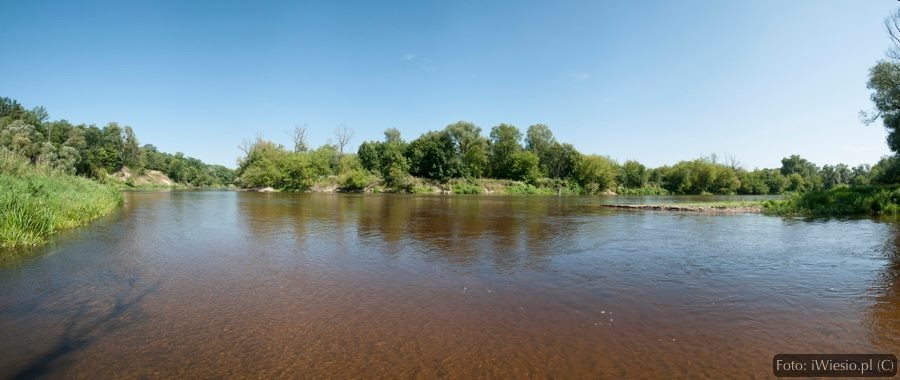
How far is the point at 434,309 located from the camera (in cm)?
698

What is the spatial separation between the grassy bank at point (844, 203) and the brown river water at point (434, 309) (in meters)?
A: 20.5

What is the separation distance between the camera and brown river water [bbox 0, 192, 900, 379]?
15.9 feet

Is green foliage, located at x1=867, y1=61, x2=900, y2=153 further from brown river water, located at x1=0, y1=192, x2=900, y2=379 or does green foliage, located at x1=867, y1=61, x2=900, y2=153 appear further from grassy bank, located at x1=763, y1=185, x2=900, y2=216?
brown river water, located at x1=0, y1=192, x2=900, y2=379

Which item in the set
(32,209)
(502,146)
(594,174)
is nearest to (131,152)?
(502,146)

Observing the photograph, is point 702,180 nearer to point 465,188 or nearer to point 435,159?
point 465,188

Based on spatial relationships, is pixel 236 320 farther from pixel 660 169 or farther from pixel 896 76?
pixel 660 169

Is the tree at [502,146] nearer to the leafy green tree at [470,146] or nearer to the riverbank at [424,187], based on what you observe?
the leafy green tree at [470,146]

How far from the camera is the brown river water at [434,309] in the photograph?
4.83 m

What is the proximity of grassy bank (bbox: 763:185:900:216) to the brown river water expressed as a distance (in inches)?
806

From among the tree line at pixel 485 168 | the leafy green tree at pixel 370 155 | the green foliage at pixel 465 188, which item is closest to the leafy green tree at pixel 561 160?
the tree line at pixel 485 168

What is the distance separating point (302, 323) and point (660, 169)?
Result: 434 feet

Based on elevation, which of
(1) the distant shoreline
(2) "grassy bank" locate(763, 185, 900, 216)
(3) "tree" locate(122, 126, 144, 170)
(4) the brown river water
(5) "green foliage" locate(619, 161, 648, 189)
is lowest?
(4) the brown river water

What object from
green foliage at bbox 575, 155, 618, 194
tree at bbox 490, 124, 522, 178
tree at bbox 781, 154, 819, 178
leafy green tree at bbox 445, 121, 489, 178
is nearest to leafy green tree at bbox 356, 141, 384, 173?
leafy green tree at bbox 445, 121, 489, 178

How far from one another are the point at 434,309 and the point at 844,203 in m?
37.2
